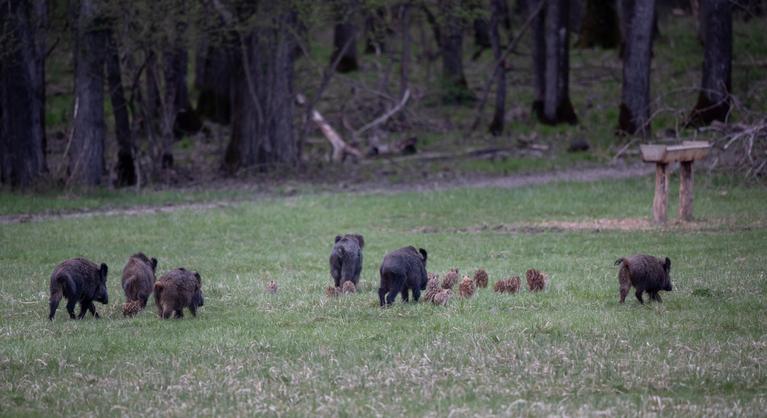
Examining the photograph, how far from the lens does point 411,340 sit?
1080cm

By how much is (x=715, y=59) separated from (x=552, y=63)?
607 cm

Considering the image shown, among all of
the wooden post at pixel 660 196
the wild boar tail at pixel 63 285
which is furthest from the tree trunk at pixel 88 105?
the wild boar tail at pixel 63 285

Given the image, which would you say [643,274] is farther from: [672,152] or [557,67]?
[557,67]

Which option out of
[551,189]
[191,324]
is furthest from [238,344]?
[551,189]

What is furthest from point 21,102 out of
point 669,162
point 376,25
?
point 669,162

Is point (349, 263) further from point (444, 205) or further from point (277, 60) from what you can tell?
point (277, 60)

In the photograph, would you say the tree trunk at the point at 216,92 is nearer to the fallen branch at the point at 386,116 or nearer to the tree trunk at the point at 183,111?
the tree trunk at the point at 183,111

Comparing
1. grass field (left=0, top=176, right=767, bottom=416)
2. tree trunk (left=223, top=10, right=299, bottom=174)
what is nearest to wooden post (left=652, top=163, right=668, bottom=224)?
grass field (left=0, top=176, right=767, bottom=416)

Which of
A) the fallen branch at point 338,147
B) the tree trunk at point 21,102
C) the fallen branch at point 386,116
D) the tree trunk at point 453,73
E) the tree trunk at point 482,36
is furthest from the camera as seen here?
the tree trunk at point 482,36

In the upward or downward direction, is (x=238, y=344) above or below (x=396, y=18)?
below

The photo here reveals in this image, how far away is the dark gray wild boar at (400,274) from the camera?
1256cm

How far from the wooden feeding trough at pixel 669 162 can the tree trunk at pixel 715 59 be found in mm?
11811

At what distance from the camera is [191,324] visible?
12016 millimetres

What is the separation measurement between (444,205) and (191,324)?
14.1m
